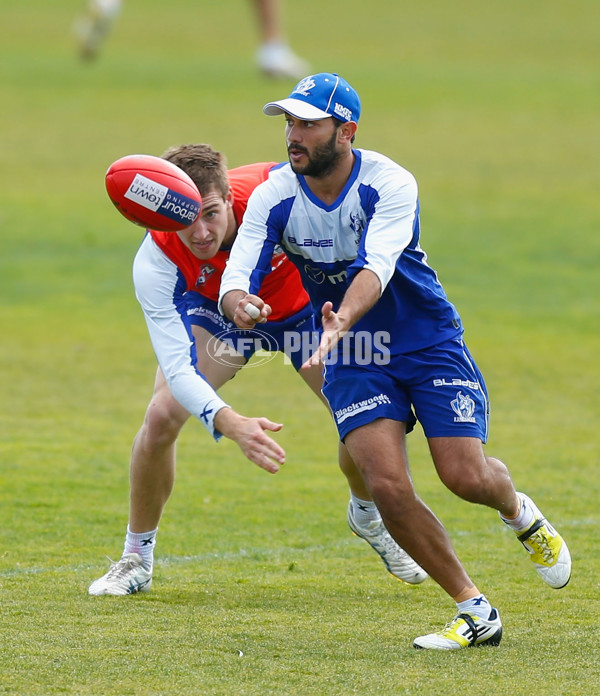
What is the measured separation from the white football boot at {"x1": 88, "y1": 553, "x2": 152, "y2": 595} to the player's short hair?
1.98m

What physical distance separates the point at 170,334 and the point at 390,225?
1273 mm

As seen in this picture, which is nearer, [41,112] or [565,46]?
[41,112]

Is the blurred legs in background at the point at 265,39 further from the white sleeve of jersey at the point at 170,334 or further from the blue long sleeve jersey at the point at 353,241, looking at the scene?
the blue long sleeve jersey at the point at 353,241

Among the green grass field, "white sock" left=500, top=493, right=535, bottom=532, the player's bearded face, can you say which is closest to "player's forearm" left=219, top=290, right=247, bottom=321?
the player's bearded face

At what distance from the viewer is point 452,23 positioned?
4034 centimetres

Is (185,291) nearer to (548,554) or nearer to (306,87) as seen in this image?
(306,87)

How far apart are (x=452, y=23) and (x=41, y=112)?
17911 mm

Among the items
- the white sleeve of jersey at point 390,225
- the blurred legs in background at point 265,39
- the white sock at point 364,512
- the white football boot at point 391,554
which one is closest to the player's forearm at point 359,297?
the white sleeve of jersey at point 390,225

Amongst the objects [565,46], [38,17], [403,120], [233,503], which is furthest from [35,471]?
[38,17]

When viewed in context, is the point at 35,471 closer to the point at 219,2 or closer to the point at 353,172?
the point at 353,172

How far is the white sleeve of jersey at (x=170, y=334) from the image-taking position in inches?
225

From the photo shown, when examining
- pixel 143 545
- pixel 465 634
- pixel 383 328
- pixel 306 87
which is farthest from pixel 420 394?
pixel 143 545

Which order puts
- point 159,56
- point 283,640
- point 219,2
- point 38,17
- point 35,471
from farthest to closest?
1. point 219,2
2. point 38,17
3. point 159,56
4. point 35,471
5. point 283,640

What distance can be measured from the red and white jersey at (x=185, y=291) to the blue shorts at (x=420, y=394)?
65 centimetres
